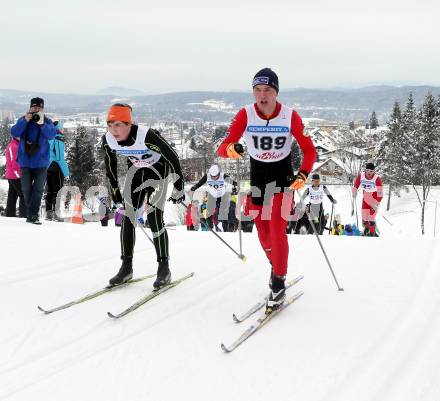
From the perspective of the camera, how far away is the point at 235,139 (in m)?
3.96

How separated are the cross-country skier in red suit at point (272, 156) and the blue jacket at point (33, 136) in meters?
4.26

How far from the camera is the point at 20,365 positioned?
2.79m

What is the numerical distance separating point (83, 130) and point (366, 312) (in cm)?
4287

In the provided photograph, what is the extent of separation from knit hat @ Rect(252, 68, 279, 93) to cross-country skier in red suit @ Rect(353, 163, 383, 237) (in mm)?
7838

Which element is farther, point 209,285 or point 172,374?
point 209,285

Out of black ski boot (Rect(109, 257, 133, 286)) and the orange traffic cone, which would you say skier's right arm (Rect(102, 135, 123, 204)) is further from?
the orange traffic cone

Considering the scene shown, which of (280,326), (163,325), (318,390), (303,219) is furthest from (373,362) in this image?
(303,219)

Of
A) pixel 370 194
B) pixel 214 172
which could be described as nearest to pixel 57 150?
pixel 214 172

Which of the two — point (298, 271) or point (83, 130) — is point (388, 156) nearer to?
point (83, 130)

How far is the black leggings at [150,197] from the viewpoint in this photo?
4.31 m

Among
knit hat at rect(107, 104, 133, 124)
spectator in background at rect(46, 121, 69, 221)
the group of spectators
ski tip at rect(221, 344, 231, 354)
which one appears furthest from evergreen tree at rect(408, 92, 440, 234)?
ski tip at rect(221, 344, 231, 354)

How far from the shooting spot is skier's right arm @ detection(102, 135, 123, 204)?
438cm

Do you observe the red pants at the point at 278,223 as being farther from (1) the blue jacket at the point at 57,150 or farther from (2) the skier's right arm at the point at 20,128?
(1) the blue jacket at the point at 57,150

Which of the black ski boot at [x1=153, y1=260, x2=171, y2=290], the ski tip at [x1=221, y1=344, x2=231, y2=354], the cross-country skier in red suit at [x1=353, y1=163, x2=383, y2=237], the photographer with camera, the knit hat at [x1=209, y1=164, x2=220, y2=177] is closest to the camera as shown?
the ski tip at [x1=221, y1=344, x2=231, y2=354]
